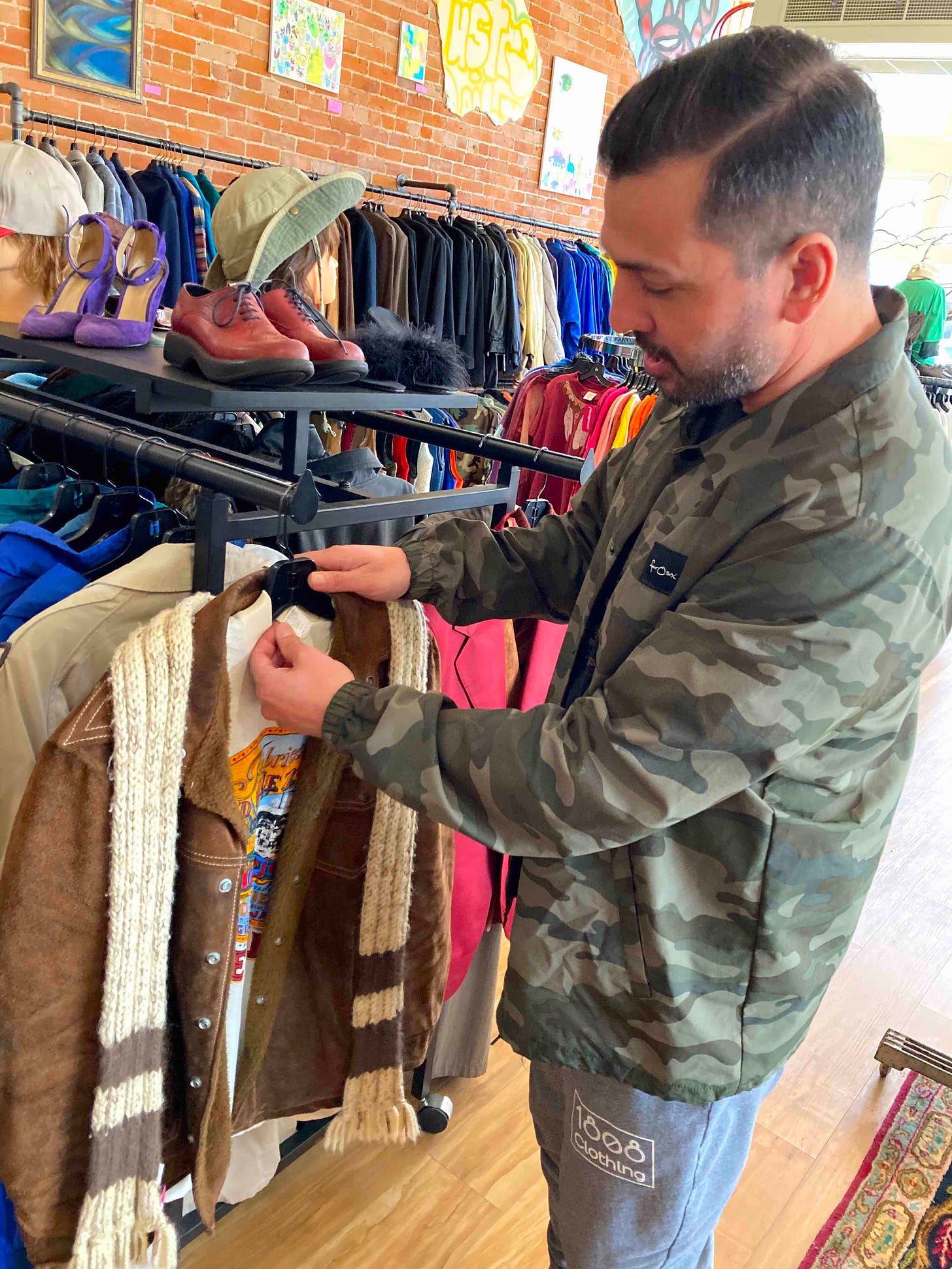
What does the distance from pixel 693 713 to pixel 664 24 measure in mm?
7702

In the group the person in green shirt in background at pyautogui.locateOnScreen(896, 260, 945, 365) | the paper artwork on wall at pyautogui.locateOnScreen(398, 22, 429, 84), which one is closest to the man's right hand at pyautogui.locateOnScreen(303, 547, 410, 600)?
Answer: the person in green shirt in background at pyautogui.locateOnScreen(896, 260, 945, 365)

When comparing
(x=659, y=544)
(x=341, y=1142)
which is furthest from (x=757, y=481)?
(x=341, y=1142)

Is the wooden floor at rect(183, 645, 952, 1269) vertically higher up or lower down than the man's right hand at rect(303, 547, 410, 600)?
lower down

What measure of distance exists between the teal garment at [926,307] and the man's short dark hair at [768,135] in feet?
13.5

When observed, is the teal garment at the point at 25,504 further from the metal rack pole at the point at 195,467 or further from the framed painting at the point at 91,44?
the framed painting at the point at 91,44

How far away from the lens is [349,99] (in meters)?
4.83

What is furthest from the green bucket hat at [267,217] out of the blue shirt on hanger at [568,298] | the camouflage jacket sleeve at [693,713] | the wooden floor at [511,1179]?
the blue shirt on hanger at [568,298]

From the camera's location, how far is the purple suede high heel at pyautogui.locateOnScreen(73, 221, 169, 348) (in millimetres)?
1309

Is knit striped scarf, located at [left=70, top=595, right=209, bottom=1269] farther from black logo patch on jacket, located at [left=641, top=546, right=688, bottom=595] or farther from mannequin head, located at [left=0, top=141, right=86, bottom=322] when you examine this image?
mannequin head, located at [left=0, top=141, right=86, bottom=322]

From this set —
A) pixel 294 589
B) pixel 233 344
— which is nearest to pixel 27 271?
pixel 233 344

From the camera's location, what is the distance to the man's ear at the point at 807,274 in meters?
0.75

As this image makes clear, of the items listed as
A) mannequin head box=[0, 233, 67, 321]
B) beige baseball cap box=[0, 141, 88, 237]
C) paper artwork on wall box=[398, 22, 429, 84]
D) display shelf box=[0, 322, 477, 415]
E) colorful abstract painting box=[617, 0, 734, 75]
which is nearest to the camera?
display shelf box=[0, 322, 477, 415]

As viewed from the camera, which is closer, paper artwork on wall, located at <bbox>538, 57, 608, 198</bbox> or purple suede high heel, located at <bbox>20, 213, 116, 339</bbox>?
purple suede high heel, located at <bbox>20, 213, 116, 339</bbox>

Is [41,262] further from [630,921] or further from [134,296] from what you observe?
[630,921]
